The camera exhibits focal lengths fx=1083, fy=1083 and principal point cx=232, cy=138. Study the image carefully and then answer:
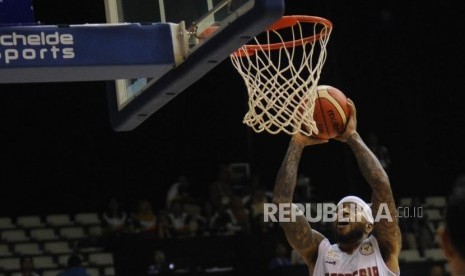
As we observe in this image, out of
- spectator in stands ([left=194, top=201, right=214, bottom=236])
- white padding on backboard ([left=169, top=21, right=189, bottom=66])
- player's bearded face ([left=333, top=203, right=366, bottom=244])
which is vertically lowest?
spectator in stands ([left=194, top=201, right=214, bottom=236])

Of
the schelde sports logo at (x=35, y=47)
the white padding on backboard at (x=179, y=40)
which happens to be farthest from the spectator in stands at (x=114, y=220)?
the schelde sports logo at (x=35, y=47)

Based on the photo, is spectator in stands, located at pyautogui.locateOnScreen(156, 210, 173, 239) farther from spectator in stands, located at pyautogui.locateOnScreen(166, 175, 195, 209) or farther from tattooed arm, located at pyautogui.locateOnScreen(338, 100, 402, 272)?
tattooed arm, located at pyautogui.locateOnScreen(338, 100, 402, 272)

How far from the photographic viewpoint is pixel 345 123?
5.25m

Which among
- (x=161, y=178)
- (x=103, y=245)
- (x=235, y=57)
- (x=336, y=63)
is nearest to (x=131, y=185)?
(x=161, y=178)

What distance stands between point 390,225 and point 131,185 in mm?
10148

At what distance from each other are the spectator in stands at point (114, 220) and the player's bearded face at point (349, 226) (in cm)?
815

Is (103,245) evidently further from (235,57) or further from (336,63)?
(235,57)

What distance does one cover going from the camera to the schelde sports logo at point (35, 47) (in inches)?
172

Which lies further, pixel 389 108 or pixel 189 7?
pixel 389 108

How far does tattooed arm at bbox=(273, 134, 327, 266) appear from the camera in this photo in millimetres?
5281

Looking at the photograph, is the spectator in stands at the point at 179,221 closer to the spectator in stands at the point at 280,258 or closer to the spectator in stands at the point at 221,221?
the spectator in stands at the point at 221,221

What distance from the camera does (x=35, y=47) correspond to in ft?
14.5

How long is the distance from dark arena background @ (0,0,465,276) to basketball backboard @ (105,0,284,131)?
8490 mm

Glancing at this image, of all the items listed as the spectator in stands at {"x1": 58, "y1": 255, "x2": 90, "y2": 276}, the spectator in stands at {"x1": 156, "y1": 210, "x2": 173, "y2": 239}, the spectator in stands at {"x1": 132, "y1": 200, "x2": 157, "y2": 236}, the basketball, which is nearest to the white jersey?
the basketball
